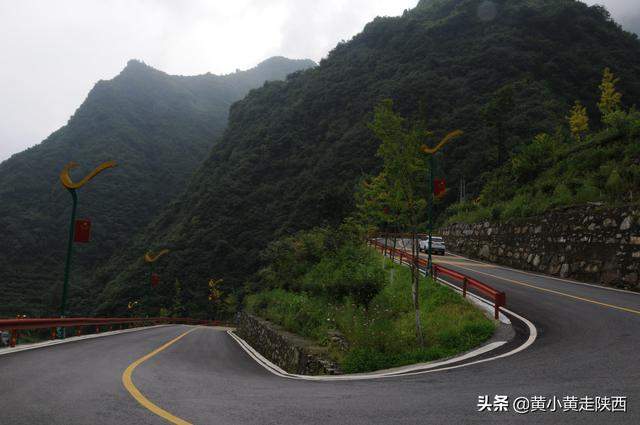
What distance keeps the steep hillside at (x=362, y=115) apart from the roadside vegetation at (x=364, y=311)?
47.0ft

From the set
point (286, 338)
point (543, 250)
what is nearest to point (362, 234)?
point (543, 250)

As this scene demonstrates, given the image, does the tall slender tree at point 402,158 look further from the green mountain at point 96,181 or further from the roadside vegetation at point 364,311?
the green mountain at point 96,181

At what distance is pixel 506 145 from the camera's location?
186 feet

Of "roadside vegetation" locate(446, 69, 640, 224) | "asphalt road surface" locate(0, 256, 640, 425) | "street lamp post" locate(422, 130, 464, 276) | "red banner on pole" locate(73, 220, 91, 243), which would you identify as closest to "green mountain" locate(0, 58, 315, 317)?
"red banner on pole" locate(73, 220, 91, 243)

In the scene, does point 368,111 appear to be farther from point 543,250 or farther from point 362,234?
point 543,250

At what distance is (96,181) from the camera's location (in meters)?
108

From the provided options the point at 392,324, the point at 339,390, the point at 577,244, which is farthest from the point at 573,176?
the point at 339,390

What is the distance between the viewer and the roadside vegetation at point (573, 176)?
19875 mm

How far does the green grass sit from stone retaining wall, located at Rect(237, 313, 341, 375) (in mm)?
434

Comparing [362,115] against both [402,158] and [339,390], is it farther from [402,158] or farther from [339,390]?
[339,390]

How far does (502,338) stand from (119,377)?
845 cm

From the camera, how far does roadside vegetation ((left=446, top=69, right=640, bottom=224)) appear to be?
65.2ft

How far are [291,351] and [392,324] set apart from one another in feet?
11.2

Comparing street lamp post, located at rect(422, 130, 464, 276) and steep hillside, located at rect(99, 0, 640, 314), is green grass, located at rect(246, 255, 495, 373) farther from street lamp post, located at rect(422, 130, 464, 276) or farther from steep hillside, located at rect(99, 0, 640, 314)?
steep hillside, located at rect(99, 0, 640, 314)
